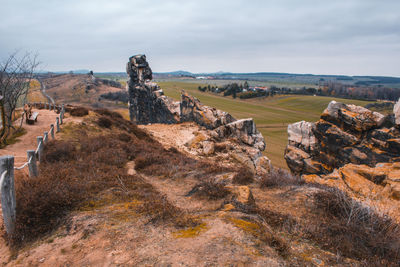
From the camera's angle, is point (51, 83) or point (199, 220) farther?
point (51, 83)

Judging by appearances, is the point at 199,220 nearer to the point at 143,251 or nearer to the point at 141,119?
the point at 143,251

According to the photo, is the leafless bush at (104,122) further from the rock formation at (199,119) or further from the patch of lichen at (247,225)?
the patch of lichen at (247,225)

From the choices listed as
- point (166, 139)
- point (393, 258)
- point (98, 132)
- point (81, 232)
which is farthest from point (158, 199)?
point (166, 139)

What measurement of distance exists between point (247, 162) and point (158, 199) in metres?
12.6

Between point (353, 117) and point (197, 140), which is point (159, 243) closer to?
point (197, 140)

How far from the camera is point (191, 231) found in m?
5.39

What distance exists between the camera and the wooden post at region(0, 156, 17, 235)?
5492 mm

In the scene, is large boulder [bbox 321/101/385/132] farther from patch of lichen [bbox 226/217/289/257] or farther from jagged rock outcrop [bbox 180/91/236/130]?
patch of lichen [bbox 226/217/289/257]

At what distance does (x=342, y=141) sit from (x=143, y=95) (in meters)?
29.0

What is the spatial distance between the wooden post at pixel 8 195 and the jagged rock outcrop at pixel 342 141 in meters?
20.6

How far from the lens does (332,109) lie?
66.2 ft

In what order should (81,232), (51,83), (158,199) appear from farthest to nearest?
(51,83) → (158,199) → (81,232)

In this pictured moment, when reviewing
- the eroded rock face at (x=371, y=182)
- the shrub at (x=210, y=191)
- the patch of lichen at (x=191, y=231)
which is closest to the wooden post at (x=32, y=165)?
the shrub at (x=210, y=191)

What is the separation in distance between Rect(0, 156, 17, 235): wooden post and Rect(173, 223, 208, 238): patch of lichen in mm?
4078
